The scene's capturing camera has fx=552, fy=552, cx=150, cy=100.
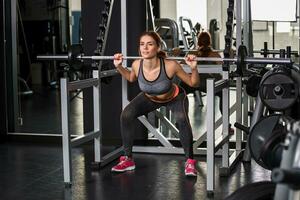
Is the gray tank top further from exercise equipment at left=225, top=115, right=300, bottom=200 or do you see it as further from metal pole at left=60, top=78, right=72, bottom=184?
exercise equipment at left=225, top=115, right=300, bottom=200

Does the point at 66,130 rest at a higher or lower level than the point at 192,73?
lower

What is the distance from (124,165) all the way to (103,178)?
217mm

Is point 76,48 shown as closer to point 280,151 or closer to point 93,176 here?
point 93,176

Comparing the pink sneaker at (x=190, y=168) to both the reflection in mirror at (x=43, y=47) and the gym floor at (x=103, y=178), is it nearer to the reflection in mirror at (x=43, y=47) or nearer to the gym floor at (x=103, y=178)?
the gym floor at (x=103, y=178)

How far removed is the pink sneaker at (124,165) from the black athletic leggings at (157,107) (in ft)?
0.13

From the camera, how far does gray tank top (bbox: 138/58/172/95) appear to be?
354 cm

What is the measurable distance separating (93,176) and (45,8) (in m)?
2.06

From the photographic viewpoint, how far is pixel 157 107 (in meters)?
3.75

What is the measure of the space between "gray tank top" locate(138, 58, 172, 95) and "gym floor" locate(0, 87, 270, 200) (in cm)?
57

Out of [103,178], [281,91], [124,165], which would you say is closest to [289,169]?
[281,91]

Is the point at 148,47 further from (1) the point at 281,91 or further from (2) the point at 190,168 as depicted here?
(1) the point at 281,91

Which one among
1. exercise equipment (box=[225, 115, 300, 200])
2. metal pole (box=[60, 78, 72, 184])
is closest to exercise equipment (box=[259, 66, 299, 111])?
exercise equipment (box=[225, 115, 300, 200])

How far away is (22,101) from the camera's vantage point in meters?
5.19

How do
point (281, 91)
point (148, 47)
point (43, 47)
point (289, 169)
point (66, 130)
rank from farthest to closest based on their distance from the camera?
point (43, 47)
point (148, 47)
point (66, 130)
point (281, 91)
point (289, 169)
